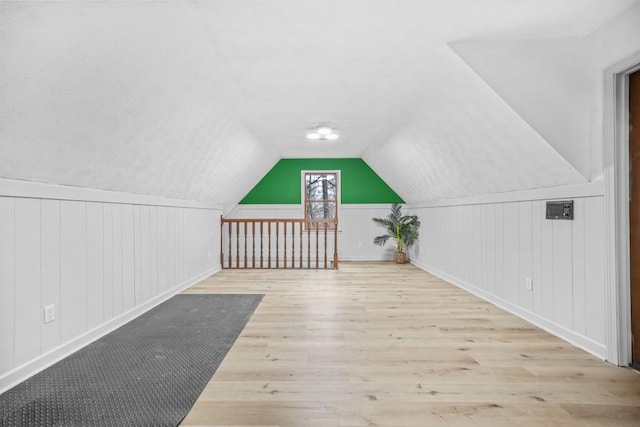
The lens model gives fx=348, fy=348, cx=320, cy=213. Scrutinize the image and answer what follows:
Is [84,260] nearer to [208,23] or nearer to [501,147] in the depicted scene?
[208,23]

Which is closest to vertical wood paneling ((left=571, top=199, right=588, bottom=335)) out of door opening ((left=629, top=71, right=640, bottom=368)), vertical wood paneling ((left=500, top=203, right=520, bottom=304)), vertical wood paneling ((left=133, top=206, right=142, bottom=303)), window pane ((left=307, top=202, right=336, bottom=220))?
door opening ((left=629, top=71, right=640, bottom=368))

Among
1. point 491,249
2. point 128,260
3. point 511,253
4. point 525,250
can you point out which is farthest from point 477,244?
point 128,260

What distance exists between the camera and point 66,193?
236 centimetres

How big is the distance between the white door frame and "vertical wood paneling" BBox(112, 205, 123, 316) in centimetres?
361

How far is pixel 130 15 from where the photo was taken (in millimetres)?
1749

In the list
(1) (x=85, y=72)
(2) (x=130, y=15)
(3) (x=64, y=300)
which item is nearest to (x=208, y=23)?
(2) (x=130, y=15)

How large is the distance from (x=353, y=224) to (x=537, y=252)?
14.4ft

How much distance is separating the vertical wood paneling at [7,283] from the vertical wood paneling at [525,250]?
12.2 feet

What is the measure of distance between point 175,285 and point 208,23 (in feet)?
10.2

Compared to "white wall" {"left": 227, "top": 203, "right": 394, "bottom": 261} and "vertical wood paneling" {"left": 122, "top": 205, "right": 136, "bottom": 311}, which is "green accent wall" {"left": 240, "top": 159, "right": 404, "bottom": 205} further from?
"vertical wood paneling" {"left": 122, "top": 205, "right": 136, "bottom": 311}

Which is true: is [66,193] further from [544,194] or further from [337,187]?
[337,187]

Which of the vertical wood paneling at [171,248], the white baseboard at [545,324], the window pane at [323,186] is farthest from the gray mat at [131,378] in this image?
the window pane at [323,186]

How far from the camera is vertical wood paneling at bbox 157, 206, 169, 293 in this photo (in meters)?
3.77

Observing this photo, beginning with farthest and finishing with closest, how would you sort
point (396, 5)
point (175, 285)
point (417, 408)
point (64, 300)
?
point (175, 285) → point (64, 300) → point (396, 5) → point (417, 408)
